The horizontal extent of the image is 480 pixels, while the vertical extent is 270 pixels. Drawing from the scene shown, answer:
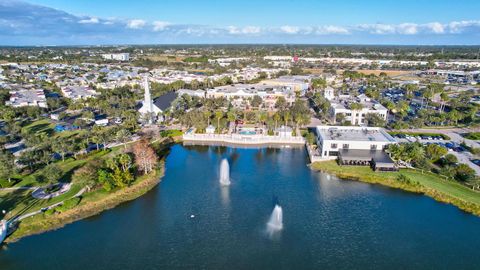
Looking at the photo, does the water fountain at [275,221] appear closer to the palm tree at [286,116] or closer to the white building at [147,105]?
the palm tree at [286,116]

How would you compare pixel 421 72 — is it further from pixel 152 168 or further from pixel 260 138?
pixel 152 168

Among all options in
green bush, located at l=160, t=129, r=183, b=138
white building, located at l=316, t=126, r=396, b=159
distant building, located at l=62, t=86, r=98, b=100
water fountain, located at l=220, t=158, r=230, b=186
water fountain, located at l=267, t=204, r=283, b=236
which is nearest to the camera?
water fountain, located at l=267, t=204, r=283, b=236

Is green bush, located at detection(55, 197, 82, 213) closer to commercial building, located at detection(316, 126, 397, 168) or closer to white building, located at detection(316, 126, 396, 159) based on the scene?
commercial building, located at detection(316, 126, 397, 168)

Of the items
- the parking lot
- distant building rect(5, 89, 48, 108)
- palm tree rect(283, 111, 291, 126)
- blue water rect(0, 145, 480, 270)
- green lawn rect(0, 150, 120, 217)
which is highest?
distant building rect(5, 89, 48, 108)

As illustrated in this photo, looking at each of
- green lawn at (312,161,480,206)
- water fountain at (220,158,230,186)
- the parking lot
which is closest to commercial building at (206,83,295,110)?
the parking lot

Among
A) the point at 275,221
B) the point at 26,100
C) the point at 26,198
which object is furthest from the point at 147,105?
the point at 275,221

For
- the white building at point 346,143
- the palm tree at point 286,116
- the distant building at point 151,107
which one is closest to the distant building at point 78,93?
the distant building at point 151,107
